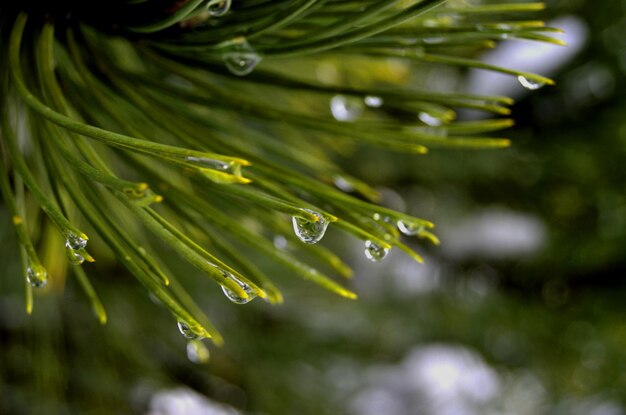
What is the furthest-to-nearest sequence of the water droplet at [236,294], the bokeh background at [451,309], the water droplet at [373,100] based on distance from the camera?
the bokeh background at [451,309] < the water droplet at [373,100] < the water droplet at [236,294]

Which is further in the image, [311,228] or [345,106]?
[345,106]

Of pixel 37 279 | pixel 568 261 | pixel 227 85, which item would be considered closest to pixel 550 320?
pixel 568 261

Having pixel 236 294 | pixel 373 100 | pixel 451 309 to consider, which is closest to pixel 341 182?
pixel 373 100

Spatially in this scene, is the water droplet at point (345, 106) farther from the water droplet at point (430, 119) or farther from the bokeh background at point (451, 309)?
the bokeh background at point (451, 309)

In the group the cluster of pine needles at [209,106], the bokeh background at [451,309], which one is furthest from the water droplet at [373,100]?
the bokeh background at [451,309]

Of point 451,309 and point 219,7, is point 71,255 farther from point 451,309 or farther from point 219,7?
point 451,309

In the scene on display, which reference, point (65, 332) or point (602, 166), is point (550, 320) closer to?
point (602, 166)
